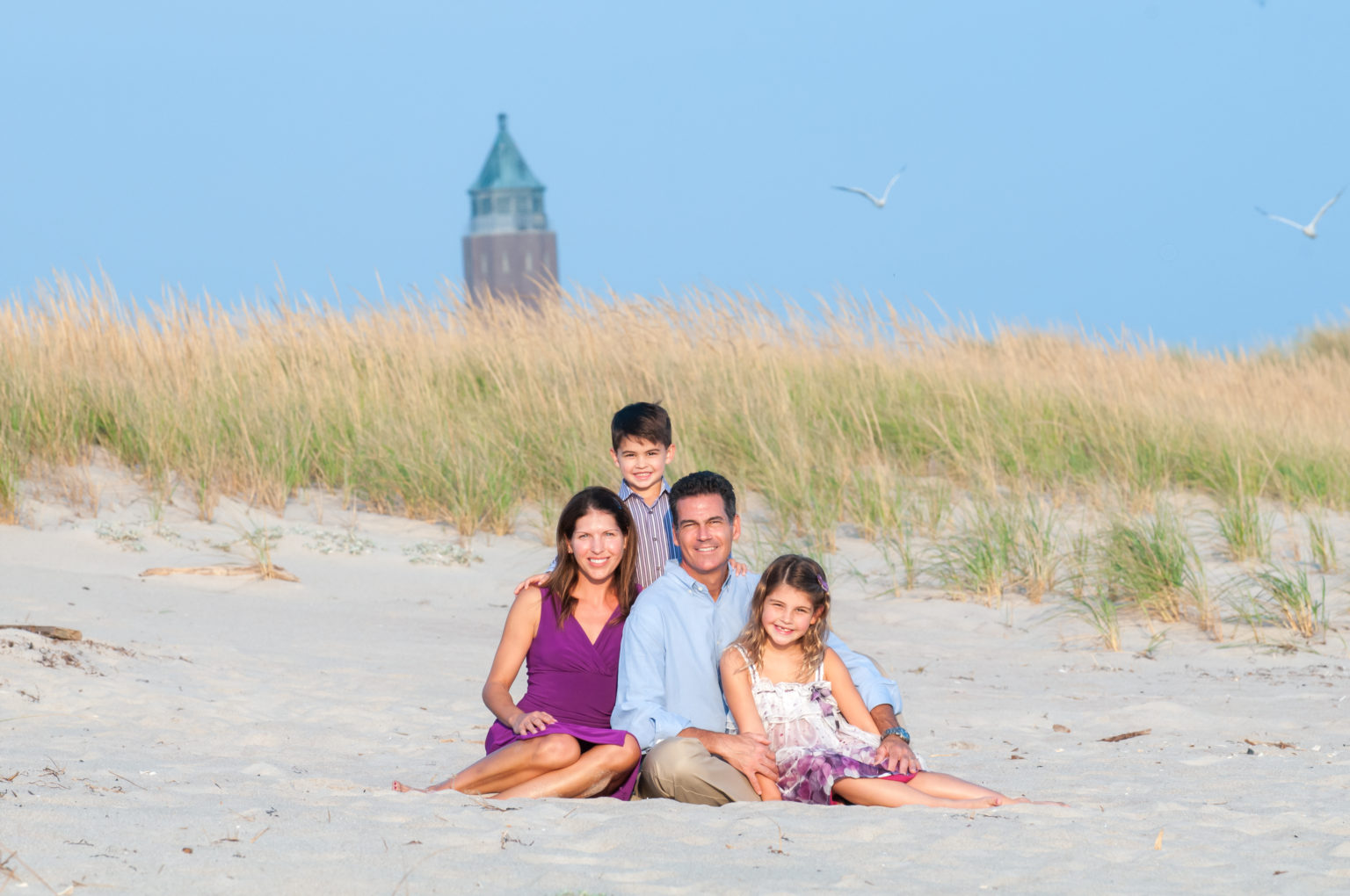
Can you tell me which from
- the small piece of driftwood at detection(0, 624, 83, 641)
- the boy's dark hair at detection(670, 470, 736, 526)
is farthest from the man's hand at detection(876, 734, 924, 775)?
the small piece of driftwood at detection(0, 624, 83, 641)

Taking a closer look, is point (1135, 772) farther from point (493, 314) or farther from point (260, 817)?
point (493, 314)

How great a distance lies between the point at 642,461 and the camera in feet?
14.0

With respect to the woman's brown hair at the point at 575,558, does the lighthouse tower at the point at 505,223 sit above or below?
above

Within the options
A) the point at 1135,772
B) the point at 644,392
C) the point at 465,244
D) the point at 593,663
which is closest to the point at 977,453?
the point at 644,392

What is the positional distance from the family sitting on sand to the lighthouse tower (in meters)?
59.8

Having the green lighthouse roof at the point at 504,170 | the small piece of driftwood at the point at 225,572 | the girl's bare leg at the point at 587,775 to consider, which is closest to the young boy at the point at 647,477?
the girl's bare leg at the point at 587,775

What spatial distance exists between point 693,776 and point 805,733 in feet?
1.14

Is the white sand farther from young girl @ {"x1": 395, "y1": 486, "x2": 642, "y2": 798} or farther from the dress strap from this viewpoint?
the dress strap

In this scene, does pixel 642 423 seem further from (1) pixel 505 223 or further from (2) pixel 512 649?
(1) pixel 505 223

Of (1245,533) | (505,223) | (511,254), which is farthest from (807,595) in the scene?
(505,223)

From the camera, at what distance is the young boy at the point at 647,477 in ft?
13.9

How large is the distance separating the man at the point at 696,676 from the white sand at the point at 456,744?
0.15 metres

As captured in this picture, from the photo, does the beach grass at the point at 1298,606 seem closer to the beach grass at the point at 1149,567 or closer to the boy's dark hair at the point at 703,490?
the beach grass at the point at 1149,567

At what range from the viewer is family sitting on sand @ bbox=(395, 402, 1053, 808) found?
141 inches
